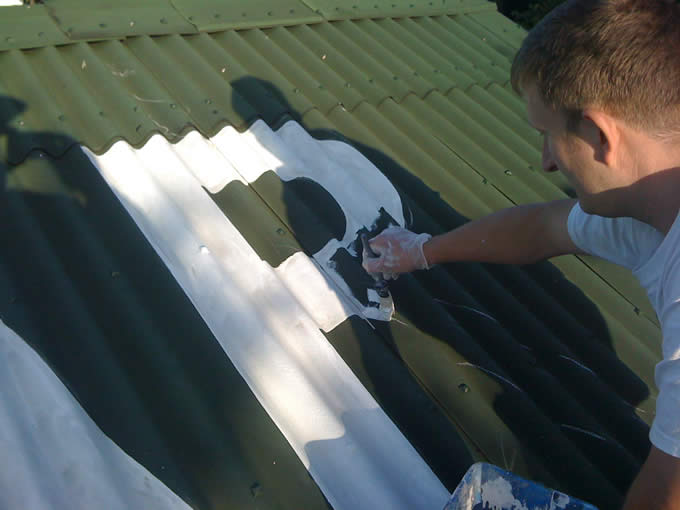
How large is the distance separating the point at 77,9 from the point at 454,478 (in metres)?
2.67

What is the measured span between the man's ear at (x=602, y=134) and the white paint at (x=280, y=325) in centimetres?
94

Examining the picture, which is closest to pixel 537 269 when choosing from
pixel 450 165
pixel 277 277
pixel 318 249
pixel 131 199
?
pixel 450 165

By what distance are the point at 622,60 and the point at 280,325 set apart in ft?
3.90

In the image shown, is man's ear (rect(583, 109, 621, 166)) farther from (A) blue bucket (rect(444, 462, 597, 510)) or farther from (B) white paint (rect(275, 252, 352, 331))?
(B) white paint (rect(275, 252, 352, 331))

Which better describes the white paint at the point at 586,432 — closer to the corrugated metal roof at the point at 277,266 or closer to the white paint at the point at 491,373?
the corrugated metal roof at the point at 277,266

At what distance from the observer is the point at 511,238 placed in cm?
193

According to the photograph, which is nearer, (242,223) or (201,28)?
(242,223)

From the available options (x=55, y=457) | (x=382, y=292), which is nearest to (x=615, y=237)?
(x=382, y=292)

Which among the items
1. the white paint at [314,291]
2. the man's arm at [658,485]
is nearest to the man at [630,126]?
the man's arm at [658,485]

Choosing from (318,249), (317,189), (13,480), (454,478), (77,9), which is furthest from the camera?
(77,9)

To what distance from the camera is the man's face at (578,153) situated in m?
1.28

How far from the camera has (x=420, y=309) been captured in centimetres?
200

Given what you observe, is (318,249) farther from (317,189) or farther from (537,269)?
(537,269)

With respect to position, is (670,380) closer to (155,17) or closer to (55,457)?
(55,457)
